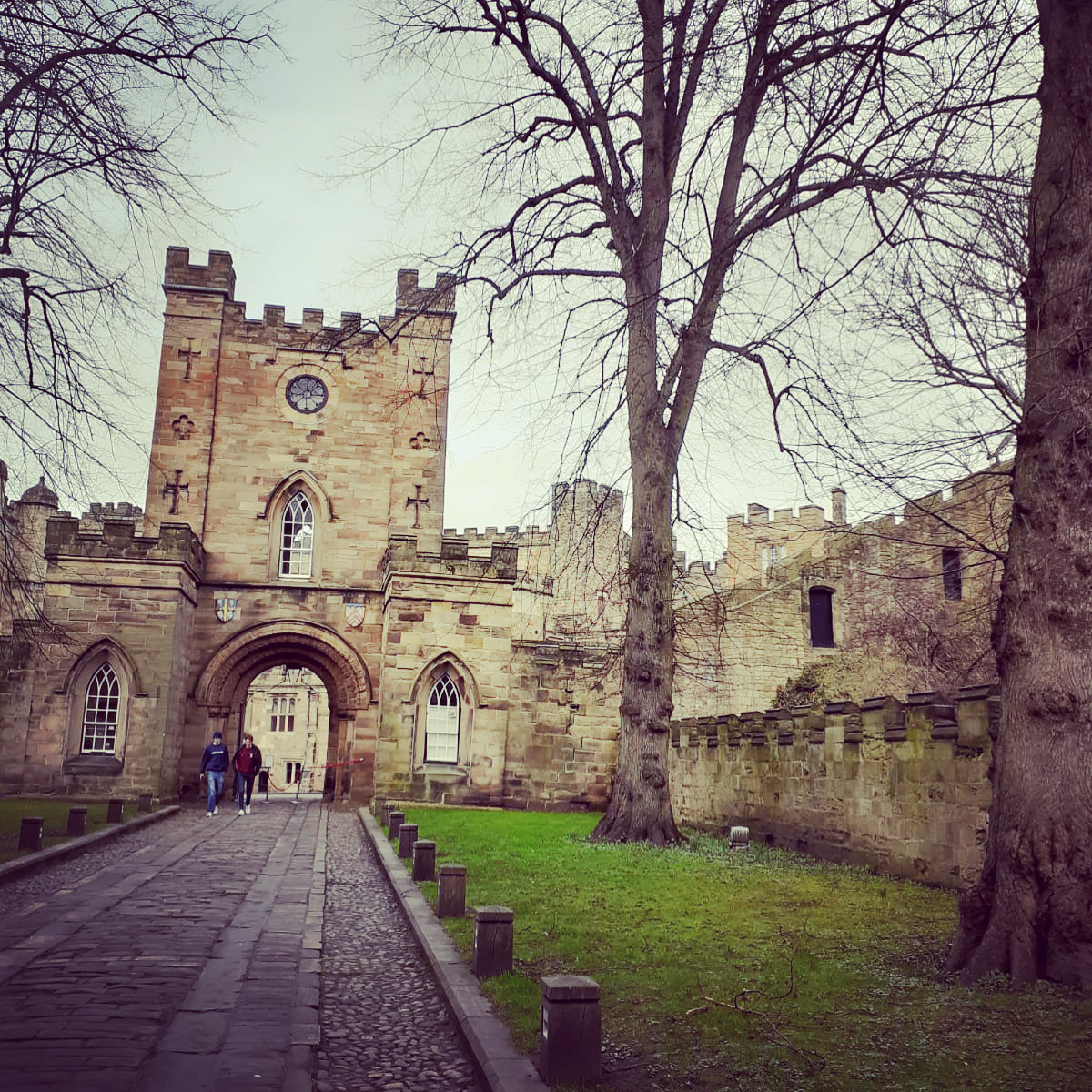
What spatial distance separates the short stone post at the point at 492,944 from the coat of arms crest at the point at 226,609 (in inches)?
796

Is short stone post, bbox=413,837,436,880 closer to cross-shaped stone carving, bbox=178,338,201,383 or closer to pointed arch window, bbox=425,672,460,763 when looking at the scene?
pointed arch window, bbox=425,672,460,763

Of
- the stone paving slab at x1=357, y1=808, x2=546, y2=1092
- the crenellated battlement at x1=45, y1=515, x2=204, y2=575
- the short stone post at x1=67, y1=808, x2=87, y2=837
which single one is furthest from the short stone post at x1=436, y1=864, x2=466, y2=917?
the crenellated battlement at x1=45, y1=515, x2=204, y2=575

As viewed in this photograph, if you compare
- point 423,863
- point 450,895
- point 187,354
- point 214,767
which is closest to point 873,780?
point 423,863

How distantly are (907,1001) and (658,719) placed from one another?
8.06m

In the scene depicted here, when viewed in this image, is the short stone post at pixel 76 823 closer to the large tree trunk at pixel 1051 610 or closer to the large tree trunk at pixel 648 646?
the large tree trunk at pixel 648 646

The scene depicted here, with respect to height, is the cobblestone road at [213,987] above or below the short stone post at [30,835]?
below

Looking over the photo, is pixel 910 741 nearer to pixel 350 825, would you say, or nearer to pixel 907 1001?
pixel 907 1001

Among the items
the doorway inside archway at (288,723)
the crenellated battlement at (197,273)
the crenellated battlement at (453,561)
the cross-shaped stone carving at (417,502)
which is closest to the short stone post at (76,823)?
the crenellated battlement at (453,561)

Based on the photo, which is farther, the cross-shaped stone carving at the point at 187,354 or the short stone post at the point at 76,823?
the cross-shaped stone carving at the point at 187,354

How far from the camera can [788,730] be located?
14.2 m

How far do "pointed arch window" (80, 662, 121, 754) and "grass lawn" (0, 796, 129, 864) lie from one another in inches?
63.8

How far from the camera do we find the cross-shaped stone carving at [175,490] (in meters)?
25.7

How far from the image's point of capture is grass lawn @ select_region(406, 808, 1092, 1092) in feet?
14.0

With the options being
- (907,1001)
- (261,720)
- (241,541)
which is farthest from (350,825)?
(261,720)
